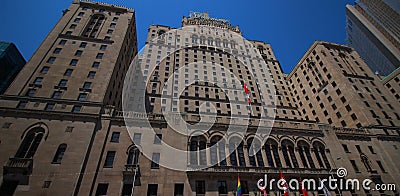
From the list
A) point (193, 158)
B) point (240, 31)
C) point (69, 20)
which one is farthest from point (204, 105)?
point (240, 31)

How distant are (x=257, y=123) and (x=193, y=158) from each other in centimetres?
1409

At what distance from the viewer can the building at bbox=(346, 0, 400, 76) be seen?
11306 centimetres

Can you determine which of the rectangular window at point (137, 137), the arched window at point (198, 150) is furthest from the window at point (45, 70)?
the arched window at point (198, 150)

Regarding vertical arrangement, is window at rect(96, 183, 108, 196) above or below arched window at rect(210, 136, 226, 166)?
below

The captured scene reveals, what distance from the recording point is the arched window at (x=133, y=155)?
2805cm

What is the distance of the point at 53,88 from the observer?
33.0 m

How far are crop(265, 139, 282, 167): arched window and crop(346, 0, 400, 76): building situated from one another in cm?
11913

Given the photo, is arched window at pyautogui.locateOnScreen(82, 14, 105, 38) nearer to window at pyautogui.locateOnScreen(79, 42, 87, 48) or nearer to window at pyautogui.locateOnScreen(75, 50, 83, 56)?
window at pyautogui.locateOnScreen(79, 42, 87, 48)

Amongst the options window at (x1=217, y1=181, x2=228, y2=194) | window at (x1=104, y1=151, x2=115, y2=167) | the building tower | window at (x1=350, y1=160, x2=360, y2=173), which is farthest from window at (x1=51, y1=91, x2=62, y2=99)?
window at (x1=350, y1=160, x2=360, y2=173)

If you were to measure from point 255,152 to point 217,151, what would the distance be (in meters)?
6.84

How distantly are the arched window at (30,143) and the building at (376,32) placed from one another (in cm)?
15190

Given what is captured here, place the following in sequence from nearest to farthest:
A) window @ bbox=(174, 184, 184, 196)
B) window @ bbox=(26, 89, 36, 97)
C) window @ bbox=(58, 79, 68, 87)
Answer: window @ bbox=(174, 184, 184, 196) < window @ bbox=(26, 89, 36, 97) < window @ bbox=(58, 79, 68, 87)

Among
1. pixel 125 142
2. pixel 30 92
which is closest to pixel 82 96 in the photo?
pixel 30 92

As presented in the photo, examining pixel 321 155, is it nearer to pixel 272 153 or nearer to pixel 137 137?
pixel 272 153
